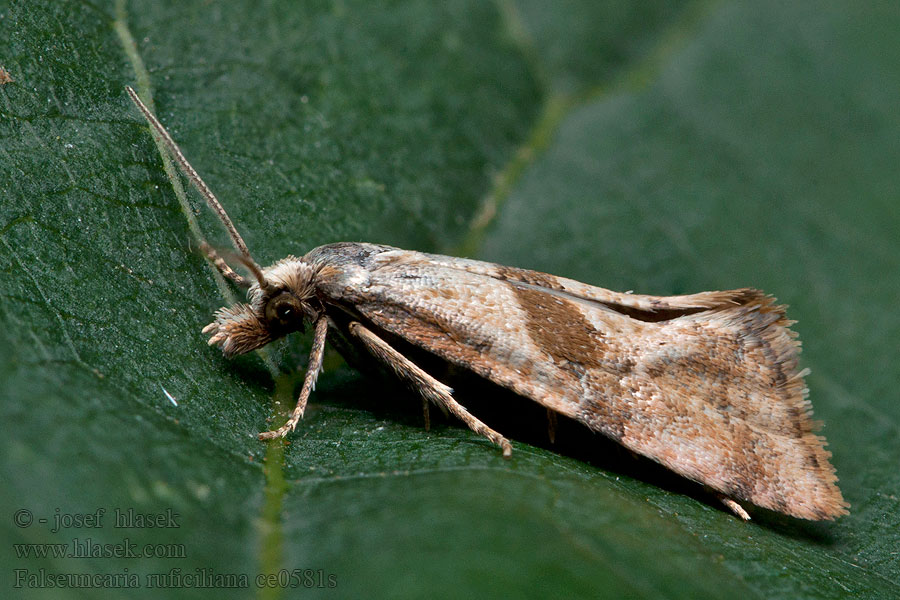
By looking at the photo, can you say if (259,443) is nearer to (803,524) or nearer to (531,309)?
(531,309)

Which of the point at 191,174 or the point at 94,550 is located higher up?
the point at 191,174

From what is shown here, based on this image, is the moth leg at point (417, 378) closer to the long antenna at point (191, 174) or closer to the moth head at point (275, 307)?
the moth head at point (275, 307)

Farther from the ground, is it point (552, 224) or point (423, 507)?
point (552, 224)

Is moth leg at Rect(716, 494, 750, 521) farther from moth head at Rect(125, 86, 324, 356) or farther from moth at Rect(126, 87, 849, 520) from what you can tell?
moth head at Rect(125, 86, 324, 356)

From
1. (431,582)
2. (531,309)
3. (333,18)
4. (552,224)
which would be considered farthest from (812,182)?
(431,582)

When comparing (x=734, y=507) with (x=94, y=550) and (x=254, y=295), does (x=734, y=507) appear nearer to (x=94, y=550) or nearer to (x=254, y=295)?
(x=254, y=295)

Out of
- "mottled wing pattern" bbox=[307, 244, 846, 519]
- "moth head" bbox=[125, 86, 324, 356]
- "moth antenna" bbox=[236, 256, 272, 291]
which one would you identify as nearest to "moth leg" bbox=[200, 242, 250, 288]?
"moth head" bbox=[125, 86, 324, 356]

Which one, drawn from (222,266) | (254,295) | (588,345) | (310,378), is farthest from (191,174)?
(588,345)
